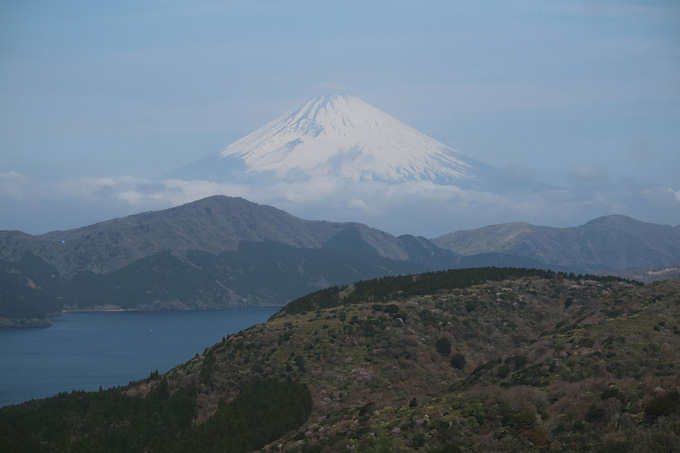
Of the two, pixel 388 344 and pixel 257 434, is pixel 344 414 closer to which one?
pixel 257 434

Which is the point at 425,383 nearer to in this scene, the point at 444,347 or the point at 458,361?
the point at 458,361

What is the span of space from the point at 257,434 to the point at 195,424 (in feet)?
45.4

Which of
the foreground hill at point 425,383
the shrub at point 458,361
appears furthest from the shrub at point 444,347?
the shrub at point 458,361

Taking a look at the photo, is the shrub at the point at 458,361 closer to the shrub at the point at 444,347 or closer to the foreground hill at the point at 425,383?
the foreground hill at the point at 425,383

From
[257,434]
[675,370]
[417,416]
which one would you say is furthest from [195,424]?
[675,370]

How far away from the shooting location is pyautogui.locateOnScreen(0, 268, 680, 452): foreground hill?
47625mm

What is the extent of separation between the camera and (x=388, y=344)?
98.4 metres

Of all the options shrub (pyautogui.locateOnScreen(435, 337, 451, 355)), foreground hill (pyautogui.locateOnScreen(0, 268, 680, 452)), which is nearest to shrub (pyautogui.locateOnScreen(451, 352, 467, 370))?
foreground hill (pyautogui.locateOnScreen(0, 268, 680, 452))

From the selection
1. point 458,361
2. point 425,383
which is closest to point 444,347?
point 458,361

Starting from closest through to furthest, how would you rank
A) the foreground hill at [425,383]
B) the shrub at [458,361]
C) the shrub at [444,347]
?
1. the foreground hill at [425,383]
2. the shrub at [458,361]
3. the shrub at [444,347]

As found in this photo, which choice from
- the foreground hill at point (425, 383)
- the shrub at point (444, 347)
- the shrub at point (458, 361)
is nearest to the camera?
the foreground hill at point (425, 383)

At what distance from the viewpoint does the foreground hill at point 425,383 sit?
4762 centimetres

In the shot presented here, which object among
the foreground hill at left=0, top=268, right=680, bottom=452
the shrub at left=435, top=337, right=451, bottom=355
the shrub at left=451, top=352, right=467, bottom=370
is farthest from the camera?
the shrub at left=435, top=337, right=451, bottom=355

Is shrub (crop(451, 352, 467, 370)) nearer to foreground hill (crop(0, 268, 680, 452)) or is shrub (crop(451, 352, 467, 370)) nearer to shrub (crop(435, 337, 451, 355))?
foreground hill (crop(0, 268, 680, 452))
